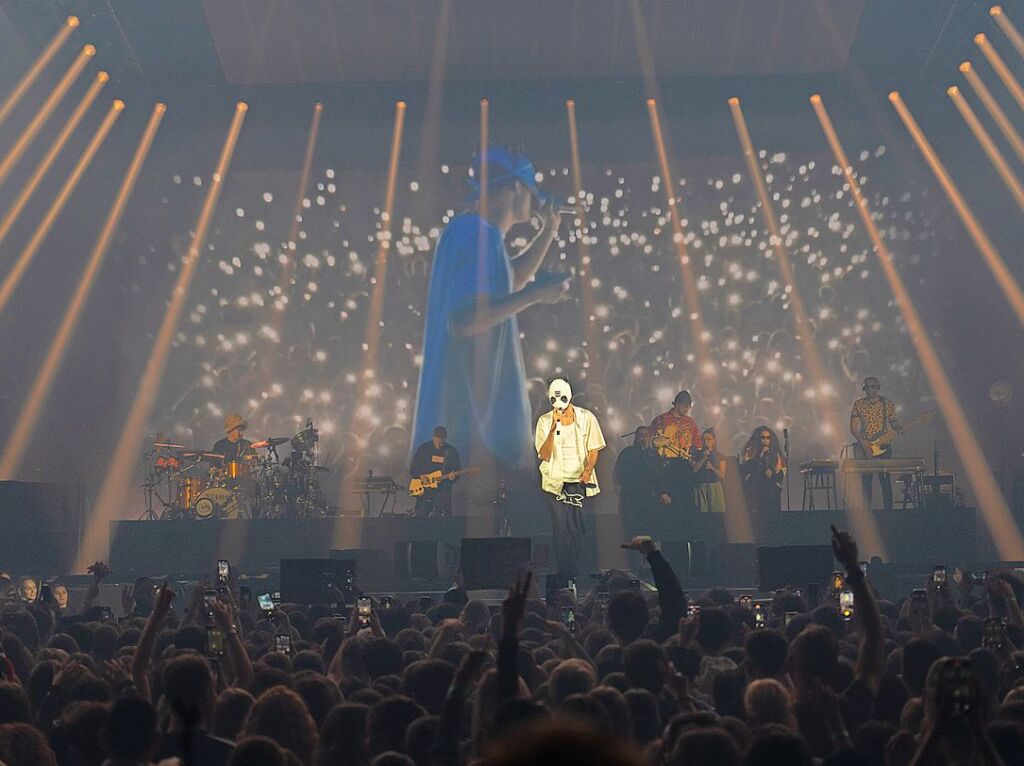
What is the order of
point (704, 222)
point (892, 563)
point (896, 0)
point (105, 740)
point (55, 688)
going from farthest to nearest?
point (704, 222) → point (896, 0) → point (892, 563) → point (55, 688) → point (105, 740)

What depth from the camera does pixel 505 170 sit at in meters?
23.9

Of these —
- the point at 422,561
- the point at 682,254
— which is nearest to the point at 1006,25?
the point at 682,254

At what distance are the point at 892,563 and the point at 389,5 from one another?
13.4 meters

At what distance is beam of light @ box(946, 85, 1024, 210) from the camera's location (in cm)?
2392

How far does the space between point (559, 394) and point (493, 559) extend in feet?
15.0

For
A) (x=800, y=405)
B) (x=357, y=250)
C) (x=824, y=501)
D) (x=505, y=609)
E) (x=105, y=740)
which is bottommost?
(x=105, y=740)

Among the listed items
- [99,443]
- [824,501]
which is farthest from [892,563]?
[99,443]

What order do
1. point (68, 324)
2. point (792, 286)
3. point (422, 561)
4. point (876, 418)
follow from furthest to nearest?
point (792, 286) → point (68, 324) → point (876, 418) → point (422, 561)

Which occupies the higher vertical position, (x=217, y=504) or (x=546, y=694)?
(x=217, y=504)

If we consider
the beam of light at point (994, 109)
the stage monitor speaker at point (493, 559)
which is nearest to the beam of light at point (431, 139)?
the beam of light at point (994, 109)

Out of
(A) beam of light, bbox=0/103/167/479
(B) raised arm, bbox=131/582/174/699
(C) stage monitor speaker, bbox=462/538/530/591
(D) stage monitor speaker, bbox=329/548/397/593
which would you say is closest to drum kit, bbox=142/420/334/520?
(A) beam of light, bbox=0/103/167/479

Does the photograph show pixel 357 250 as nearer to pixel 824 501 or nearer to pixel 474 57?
pixel 474 57

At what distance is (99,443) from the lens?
25.3m

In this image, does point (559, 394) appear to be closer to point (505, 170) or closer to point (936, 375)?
point (505, 170)
